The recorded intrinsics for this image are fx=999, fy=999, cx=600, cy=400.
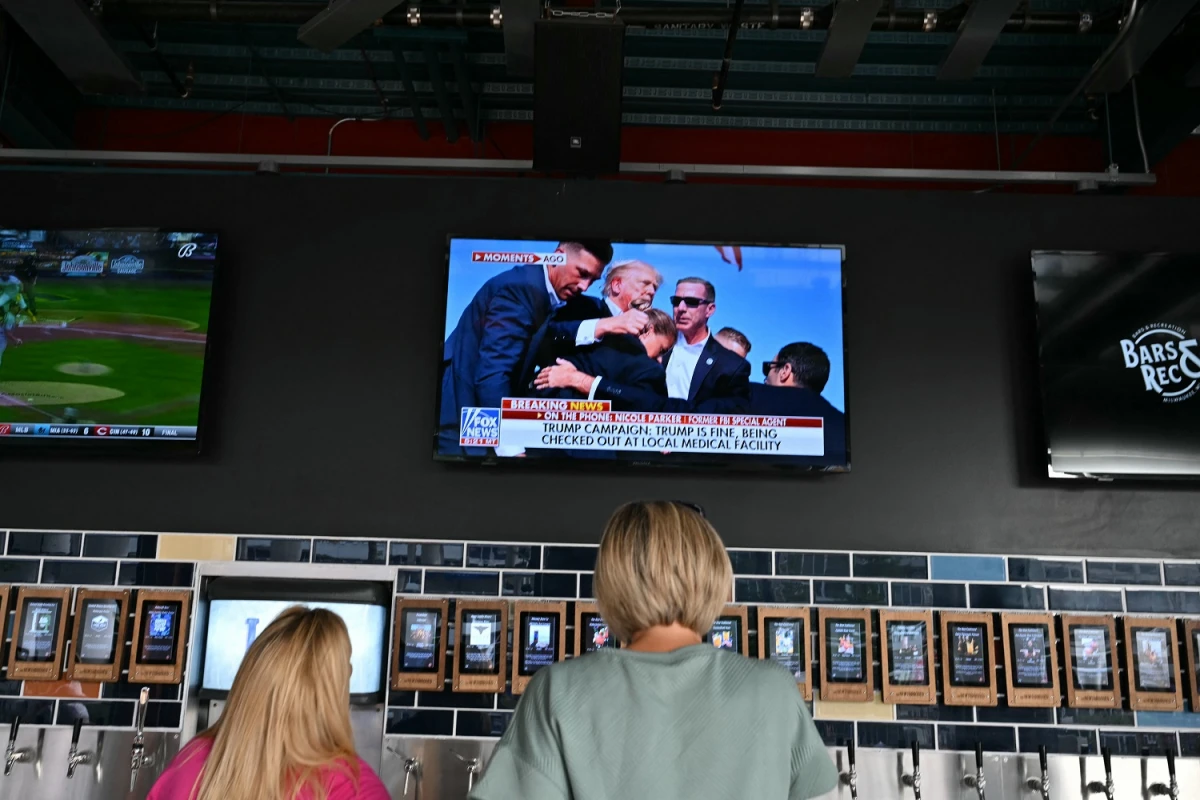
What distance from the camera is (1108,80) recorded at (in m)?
3.54

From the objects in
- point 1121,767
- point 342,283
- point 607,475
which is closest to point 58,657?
point 342,283

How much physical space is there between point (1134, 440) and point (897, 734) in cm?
127

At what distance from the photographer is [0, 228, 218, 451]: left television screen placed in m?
3.39

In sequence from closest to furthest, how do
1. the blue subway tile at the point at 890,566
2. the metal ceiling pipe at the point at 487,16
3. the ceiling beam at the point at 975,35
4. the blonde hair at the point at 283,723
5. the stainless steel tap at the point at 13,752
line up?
the blonde hair at the point at 283,723 → the ceiling beam at the point at 975,35 → the stainless steel tap at the point at 13,752 → the blue subway tile at the point at 890,566 → the metal ceiling pipe at the point at 487,16

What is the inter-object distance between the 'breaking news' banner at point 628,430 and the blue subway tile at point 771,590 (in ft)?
1.40

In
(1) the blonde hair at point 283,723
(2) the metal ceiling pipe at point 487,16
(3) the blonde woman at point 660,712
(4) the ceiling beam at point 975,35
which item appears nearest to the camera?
(3) the blonde woman at point 660,712

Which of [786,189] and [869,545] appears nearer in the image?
[869,545]

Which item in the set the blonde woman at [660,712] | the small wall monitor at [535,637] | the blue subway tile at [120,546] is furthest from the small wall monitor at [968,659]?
the blue subway tile at [120,546]

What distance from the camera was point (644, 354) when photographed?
11.2ft

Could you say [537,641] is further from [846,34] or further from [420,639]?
[846,34]

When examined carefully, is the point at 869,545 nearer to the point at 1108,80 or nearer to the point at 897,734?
the point at 897,734

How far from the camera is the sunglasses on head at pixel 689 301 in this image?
3477 millimetres

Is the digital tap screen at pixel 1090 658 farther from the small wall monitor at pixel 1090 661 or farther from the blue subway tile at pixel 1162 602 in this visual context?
the blue subway tile at pixel 1162 602

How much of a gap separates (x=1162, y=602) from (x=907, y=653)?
2.93 ft
